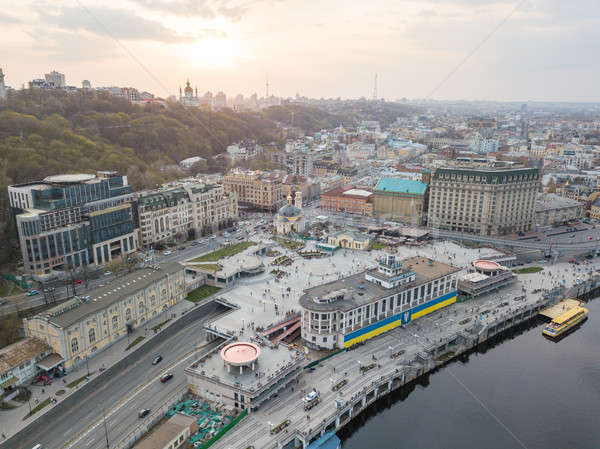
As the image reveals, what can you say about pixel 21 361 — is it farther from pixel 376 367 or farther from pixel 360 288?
pixel 360 288

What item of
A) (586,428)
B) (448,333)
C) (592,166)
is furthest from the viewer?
(592,166)

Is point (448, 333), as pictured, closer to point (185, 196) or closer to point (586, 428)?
point (586, 428)

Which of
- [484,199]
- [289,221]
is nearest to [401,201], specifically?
[484,199]

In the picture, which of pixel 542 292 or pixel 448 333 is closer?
pixel 448 333

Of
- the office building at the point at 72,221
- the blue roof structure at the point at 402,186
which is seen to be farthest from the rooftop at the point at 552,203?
the office building at the point at 72,221

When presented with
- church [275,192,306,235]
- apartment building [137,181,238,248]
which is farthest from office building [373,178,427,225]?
apartment building [137,181,238,248]

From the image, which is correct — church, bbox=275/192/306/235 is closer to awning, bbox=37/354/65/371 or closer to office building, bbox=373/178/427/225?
office building, bbox=373/178/427/225

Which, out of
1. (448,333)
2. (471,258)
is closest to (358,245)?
(471,258)
